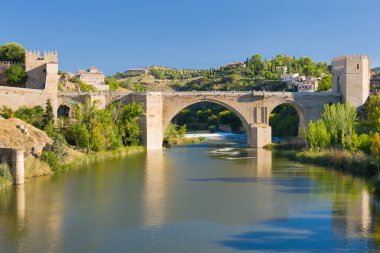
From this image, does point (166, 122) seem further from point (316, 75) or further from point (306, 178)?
point (316, 75)

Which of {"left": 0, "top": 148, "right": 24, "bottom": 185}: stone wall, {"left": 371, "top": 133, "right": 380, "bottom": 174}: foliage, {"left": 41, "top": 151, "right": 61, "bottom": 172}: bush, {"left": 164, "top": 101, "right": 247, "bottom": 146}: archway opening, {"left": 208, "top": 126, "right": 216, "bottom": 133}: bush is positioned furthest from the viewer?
{"left": 208, "top": 126, "right": 216, "bottom": 133}: bush

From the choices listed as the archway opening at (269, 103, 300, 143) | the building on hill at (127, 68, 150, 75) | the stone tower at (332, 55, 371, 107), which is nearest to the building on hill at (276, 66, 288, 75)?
the archway opening at (269, 103, 300, 143)

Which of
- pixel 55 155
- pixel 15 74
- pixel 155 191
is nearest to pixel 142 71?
pixel 15 74

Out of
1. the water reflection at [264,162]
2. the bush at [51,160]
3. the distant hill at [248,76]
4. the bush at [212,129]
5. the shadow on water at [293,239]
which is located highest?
the distant hill at [248,76]

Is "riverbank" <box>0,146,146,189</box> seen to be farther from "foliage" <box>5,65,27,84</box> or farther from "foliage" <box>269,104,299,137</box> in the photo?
"foliage" <box>269,104,299,137</box>

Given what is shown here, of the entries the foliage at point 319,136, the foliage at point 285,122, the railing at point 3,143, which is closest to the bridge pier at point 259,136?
the foliage at point 285,122

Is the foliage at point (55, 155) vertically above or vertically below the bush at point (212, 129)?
A: below

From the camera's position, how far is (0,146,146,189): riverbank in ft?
63.6

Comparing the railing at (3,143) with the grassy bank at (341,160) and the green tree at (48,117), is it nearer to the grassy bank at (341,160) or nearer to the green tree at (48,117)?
the green tree at (48,117)

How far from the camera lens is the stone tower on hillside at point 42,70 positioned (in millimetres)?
34531

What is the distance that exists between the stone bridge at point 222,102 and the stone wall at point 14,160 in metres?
16.3

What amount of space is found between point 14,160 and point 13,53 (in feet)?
73.9

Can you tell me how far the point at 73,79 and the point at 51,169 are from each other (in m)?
30.2

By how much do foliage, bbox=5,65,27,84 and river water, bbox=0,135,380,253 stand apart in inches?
550
